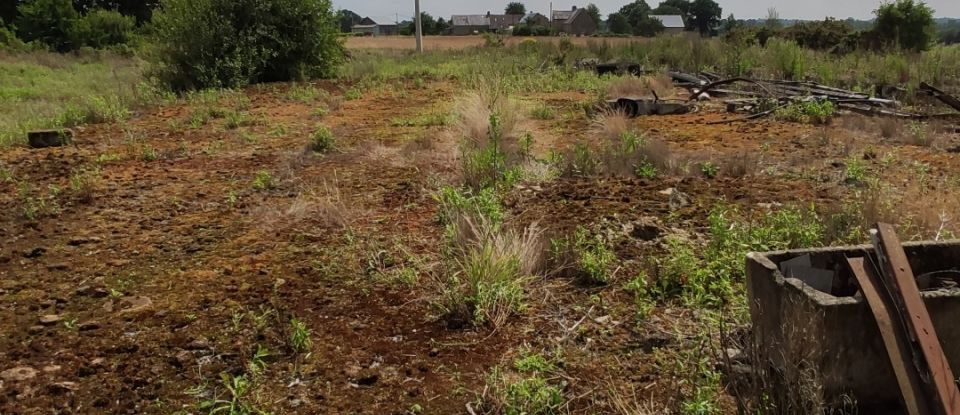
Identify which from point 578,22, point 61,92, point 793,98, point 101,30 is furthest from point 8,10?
point 578,22

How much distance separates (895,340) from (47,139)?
797 cm

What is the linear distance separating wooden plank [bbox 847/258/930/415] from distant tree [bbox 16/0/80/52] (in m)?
29.4

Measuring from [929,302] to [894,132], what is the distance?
5769mm

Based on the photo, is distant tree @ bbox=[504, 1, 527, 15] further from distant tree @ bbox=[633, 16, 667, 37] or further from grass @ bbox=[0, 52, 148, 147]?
grass @ bbox=[0, 52, 148, 147]

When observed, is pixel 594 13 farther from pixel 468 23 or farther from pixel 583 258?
pixel 583 258

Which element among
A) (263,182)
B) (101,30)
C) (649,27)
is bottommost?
(263,182)

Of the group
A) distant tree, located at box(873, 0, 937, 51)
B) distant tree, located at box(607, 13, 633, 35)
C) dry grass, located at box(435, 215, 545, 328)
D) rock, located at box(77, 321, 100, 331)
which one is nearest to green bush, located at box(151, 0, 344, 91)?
rock, located at box(77, 321, 100, 331)

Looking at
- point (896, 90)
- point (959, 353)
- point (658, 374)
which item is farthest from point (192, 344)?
point (896, 90)

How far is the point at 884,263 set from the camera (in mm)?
2070

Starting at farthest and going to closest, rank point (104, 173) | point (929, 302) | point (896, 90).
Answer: point (896, 90) < point (104, 173) < point (929, 302)

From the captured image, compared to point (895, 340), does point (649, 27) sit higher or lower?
higher

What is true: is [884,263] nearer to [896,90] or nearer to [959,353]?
[959,353]

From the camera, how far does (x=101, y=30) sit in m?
26.3

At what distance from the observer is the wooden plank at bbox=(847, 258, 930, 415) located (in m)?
1.80
